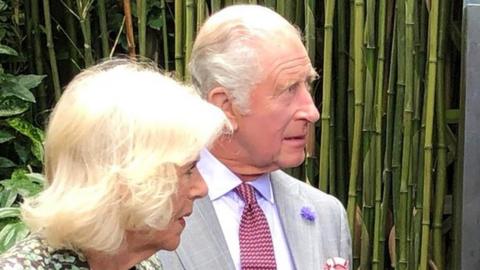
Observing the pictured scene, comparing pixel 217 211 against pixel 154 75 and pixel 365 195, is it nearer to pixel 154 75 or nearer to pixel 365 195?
pixel 154 75

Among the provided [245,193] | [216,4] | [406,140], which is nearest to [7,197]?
[216,4]

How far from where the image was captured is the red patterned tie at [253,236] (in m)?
1.97

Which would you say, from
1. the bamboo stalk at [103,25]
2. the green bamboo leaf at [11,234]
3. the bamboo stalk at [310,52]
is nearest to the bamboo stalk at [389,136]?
the bamboo stalk at [310,52]

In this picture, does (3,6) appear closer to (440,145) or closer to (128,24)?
(128,24)

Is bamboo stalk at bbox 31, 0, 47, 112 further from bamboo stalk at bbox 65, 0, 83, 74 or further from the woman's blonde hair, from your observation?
the woman's blonde hair

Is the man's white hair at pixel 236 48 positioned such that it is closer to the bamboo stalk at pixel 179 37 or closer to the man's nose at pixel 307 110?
the man's nose at pixel 307 110

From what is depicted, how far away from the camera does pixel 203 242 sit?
6.50 ft

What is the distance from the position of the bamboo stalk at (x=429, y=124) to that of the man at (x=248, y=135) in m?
0.93

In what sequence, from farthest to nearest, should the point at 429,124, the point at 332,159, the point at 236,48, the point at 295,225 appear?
the point at 332,159, the point at 429,124, the point at 295,225, the point at 236,48

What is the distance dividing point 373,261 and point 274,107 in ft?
3.86

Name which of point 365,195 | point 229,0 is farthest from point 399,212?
point 229,0

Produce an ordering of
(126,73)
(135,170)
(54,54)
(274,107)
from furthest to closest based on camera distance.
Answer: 1. (54,54)
2. (274,107)
3. (126,73)
4. (135,170)

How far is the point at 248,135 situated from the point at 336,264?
0.33m

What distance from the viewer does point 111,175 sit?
150cm
